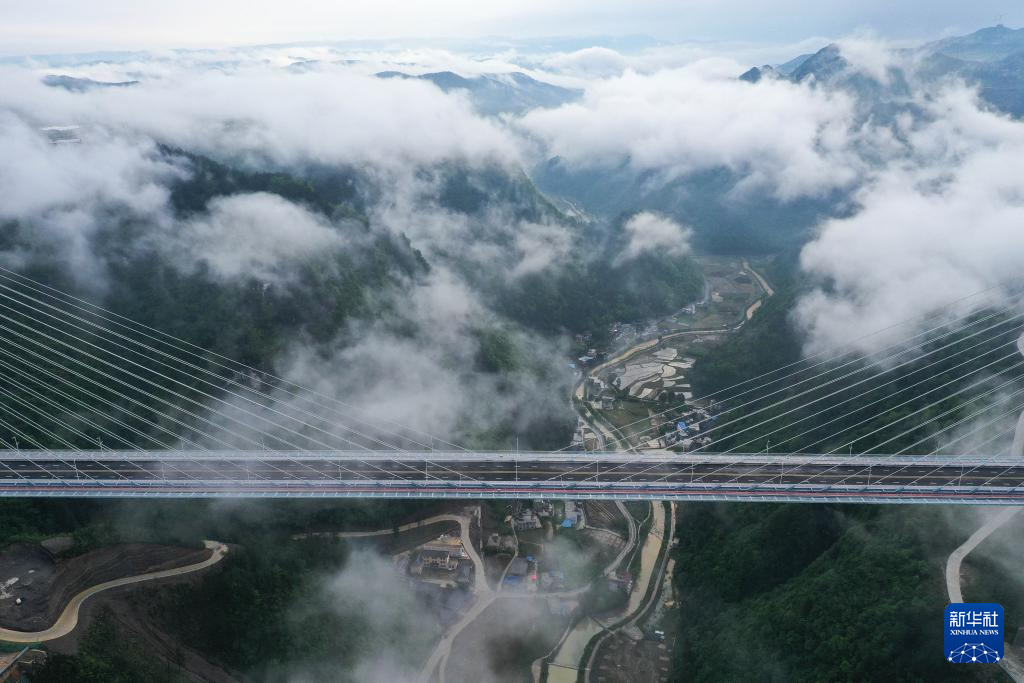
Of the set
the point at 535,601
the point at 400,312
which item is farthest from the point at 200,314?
the point at 535,601

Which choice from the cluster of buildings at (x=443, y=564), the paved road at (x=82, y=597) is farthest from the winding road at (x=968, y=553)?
the paved road at (x=82, y=597)

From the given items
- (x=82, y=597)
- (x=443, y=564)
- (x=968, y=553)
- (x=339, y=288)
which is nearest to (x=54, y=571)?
(x=82, y=597)

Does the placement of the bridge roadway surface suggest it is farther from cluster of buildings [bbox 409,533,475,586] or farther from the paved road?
cluster of buildings [bbox 409,533,475,586]

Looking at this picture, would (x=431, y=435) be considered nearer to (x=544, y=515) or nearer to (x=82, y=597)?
(x=544, y=515)

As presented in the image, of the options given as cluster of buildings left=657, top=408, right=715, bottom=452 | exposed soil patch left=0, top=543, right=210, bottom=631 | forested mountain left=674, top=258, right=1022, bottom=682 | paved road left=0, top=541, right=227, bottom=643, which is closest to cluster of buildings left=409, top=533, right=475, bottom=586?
paved road left=0, top=541, right=227, bottom=643

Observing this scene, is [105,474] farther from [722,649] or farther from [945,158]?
[945,158]

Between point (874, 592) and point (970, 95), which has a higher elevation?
point (970, 95)
